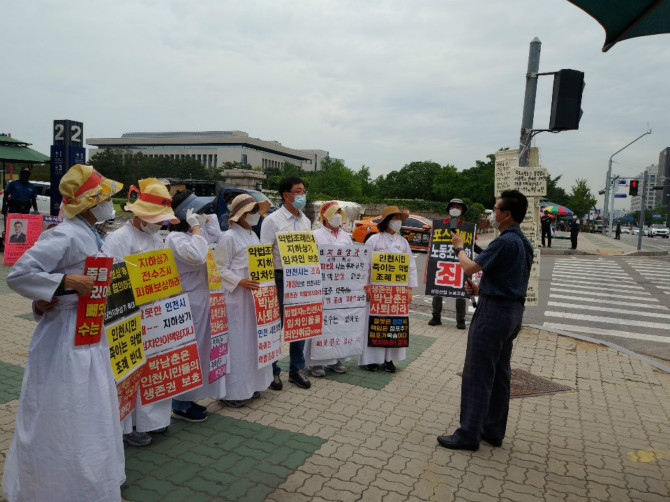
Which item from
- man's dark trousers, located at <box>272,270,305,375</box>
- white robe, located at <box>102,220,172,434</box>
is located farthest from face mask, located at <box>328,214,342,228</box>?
white robe, located at <box>102,220,172,434</box>

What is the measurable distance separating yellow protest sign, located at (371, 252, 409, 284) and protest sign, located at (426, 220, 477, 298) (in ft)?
8.51

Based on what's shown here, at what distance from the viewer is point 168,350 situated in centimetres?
391

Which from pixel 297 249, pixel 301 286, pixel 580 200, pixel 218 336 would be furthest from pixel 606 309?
pixel 580 200

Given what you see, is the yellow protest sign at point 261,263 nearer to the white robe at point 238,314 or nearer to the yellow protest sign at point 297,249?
the white robe at point 238,314

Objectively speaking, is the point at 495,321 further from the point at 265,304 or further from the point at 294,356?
the point at 294,356

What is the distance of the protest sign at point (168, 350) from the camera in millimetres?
3785

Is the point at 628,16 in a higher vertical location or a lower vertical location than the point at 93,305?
higher

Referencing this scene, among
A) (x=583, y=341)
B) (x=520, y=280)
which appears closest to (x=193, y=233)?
(x=520, y=280)

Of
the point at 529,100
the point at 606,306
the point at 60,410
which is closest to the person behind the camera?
the point at 60,410

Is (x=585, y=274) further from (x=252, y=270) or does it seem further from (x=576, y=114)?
(x=252, y=270)

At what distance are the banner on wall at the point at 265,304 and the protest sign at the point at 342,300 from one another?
2.63ft

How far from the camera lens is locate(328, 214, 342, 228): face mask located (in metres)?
5.58

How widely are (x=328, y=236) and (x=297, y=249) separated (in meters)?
0.61

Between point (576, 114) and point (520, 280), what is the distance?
14.0 ft
